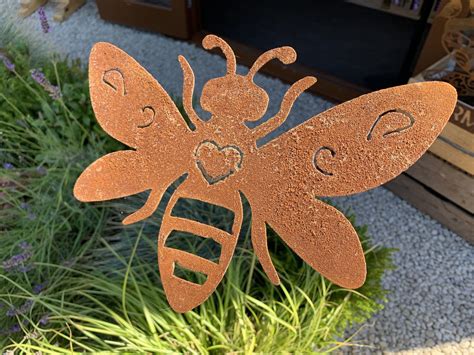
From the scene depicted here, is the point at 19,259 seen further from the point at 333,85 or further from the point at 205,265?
the point at 333,85

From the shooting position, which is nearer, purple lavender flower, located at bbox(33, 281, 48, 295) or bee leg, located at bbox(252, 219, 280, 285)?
bee leg, located at bbox(252, 219, 280, 285)

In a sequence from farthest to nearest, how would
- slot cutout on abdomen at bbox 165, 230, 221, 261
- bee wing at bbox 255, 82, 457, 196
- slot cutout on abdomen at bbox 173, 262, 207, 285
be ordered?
slot cutout on abdomen at bbox 165, 230, 221, 261, slot cutout on abdomen at bbox 173, 262, 207, 285, bee wing at bbox 255, 82, 457, 196

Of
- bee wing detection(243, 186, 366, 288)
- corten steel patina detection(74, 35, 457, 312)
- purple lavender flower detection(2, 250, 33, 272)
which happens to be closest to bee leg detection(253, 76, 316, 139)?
corten steel patina detection(74, 35, 457, 312)

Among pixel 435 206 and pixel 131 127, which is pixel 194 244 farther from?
pixel 435 206

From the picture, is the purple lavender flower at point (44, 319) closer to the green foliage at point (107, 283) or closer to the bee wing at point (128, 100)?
the green foliage at point (107, 283)

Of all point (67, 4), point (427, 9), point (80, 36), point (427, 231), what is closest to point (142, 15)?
point (80, 36)

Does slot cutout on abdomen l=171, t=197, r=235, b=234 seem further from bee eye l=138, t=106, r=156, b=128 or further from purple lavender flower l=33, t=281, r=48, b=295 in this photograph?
bee eye l=138, t=106, r=156, b=128

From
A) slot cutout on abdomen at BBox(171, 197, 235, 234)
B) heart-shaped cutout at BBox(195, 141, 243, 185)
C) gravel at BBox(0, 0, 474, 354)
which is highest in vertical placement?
heart-shaped cutout at BBox(195, 141, 243, 185)
